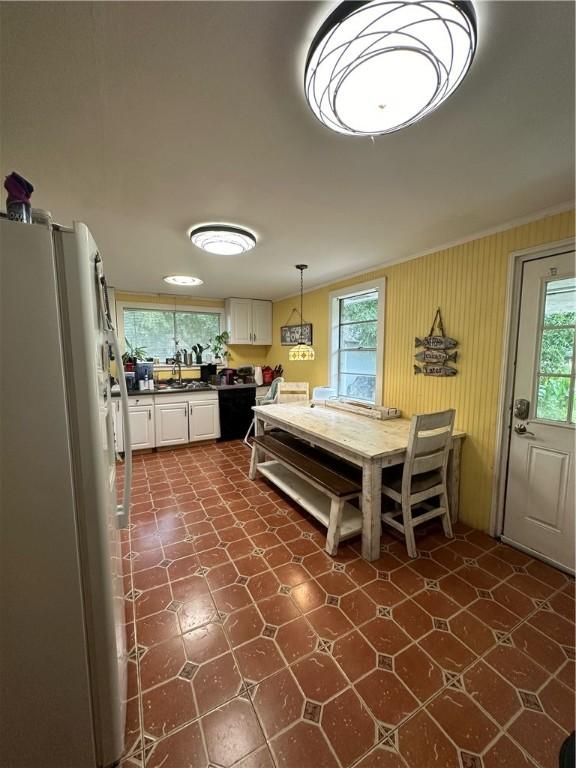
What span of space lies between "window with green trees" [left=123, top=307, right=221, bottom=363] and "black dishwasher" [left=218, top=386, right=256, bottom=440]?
1.05 m

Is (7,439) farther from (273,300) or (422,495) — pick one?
(273,300)

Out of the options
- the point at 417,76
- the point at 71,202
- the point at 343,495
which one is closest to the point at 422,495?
the point at 343,495

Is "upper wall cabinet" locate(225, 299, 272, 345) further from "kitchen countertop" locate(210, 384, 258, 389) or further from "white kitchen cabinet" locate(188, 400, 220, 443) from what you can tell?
"white kitchen cabinet" locate(188, 400, 220, 443)

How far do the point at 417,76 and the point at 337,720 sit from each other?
2.26 meters

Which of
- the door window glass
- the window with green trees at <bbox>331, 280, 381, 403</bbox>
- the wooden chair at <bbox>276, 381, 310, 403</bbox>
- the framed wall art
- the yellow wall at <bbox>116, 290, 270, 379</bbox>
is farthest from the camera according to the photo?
the yellow wall at <bbox>116, 290, 270, 379</bbox>

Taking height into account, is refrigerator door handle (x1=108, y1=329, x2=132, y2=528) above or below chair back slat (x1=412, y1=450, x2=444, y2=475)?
above

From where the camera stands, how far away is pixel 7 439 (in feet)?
2.59

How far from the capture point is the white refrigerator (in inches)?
31.0

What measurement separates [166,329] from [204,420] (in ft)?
5.23

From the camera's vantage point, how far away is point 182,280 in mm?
3693

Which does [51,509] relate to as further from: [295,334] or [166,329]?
[166,329]

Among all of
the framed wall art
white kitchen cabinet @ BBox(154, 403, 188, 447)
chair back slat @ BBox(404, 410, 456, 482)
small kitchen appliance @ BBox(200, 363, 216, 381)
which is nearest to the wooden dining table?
chair back slat @ BBox(404, 410, 456, 482)

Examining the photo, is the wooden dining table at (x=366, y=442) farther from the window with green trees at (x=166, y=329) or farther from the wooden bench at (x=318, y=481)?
the window with green trees at (x=166, y=329)

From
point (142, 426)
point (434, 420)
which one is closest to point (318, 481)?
point (434, 420)
